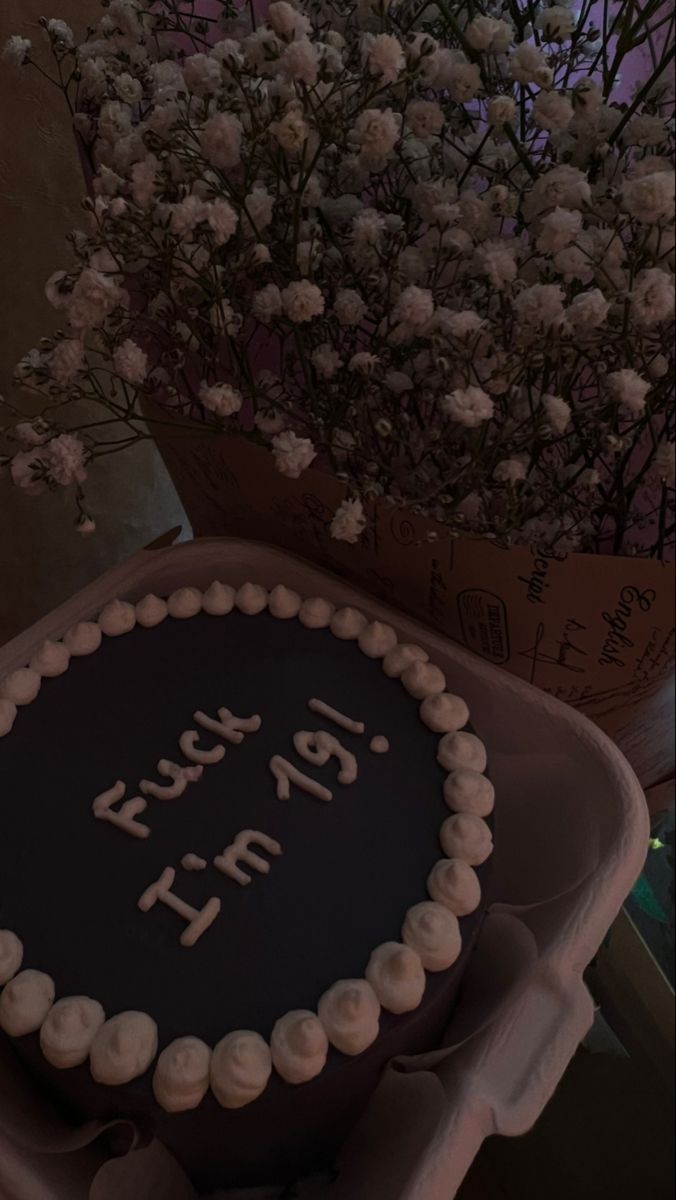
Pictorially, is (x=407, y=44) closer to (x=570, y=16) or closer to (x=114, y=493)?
(x=570, y=16)

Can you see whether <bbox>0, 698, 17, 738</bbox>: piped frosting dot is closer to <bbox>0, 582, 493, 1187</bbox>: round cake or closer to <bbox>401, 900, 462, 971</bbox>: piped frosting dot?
<bbox>0, 582, 493, 1187</bbox>: round cake

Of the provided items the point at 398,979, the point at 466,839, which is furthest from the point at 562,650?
the point at 398,979

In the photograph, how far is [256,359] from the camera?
2.74ft

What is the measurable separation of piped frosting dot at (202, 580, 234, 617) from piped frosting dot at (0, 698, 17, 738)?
19cm

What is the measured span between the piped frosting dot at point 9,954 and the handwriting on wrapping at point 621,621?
477 millimetres

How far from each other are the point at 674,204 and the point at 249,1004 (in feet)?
1.81

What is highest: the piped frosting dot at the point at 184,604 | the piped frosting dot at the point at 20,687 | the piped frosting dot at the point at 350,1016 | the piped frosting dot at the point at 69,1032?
the piped frosting dot at the point at 184,604

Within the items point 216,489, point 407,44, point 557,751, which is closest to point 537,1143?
point 557,751

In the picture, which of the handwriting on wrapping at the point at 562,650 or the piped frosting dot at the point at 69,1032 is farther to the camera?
the handwriting on wrapping at the point at 562,650

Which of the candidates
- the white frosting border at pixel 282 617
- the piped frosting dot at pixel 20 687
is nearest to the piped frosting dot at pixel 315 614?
the white frosting border at pixel 282 617

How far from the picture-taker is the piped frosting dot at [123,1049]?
0.59 meters

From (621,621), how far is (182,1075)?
0.43 m

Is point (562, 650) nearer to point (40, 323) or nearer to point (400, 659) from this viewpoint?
point (400, 659)

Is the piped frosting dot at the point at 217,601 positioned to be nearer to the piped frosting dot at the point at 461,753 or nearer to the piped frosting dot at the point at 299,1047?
the piped frosting dot at the point at 461,753
